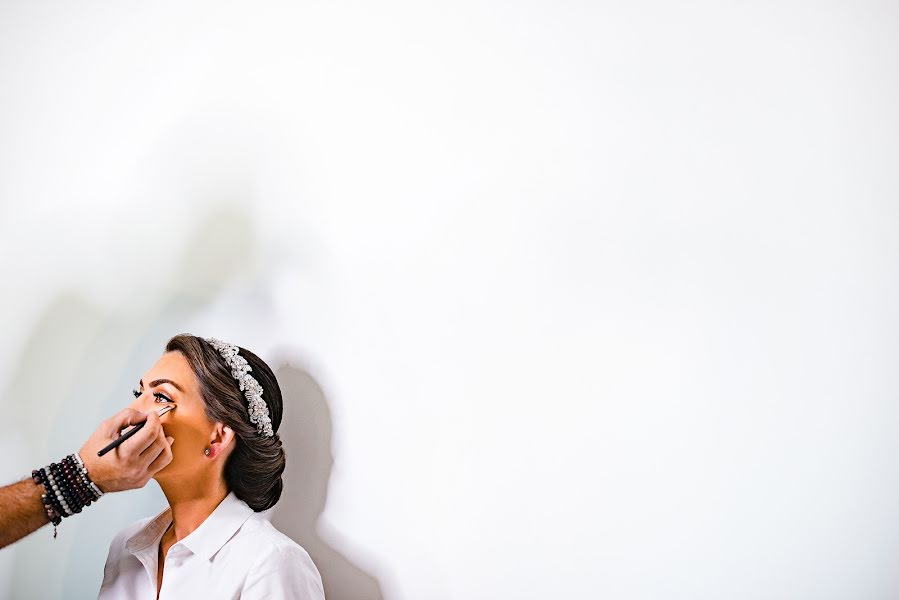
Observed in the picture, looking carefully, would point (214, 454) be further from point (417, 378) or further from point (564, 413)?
point (564, 413)

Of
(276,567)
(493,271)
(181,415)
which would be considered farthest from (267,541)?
(493,271)

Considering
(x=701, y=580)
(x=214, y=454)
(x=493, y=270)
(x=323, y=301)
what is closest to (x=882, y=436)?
(x=701, y=580)

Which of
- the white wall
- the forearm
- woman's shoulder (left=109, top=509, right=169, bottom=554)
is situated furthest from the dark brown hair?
the forearm

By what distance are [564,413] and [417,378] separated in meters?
0.33

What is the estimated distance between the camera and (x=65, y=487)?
1.16 meters

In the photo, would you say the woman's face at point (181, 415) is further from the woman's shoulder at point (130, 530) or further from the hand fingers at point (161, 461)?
the woman's shoulder at point (130, 530)

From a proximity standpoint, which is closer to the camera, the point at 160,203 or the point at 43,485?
the point at 43,485

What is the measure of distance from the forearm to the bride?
213 mm

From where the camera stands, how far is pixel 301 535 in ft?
4.85

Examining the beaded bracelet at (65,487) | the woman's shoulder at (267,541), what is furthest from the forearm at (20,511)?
the woman's shoulder at (267,541)

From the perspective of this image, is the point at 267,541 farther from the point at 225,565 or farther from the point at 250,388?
the point at 250,388

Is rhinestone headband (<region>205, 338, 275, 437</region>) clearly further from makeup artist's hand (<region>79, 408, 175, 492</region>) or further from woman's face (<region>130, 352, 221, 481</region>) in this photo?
makeup artist's hand (<region>79, 408, 175, 492</region>)

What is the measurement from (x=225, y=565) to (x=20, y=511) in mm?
383

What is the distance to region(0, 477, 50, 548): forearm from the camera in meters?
1.12
